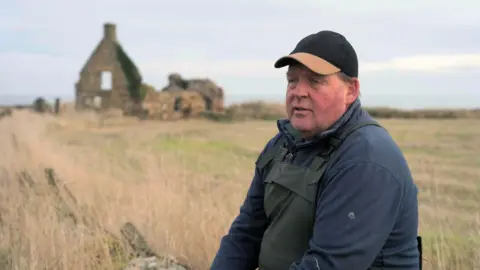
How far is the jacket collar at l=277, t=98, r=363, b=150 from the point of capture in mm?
2471

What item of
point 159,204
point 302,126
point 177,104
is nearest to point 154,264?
point 159,204

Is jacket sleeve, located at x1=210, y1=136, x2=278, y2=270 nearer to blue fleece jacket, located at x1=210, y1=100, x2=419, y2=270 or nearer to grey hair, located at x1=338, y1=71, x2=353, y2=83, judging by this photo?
blue fleece jacket, located at x1=210, y1=100, x2=419, y2=270

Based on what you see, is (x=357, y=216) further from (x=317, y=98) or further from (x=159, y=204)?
(x=159, y=204)

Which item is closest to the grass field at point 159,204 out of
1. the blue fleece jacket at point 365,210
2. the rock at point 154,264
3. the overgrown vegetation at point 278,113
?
the rock at point 154,264

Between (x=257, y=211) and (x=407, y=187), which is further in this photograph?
(x=257, y=211)

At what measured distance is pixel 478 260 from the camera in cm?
371

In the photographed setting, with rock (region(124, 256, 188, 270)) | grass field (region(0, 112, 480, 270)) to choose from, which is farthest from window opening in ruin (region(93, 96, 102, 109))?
rock (region(124, 256, 188, 270))

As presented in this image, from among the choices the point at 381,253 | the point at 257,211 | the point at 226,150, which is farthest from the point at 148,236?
the point at 226,150

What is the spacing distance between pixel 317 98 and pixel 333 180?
0.40 metres

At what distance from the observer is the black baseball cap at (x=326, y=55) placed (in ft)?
8.06

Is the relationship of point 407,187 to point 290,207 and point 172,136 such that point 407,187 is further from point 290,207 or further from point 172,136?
point 172,136

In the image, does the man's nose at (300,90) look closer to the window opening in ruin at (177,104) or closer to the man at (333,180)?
the man at (333,180)

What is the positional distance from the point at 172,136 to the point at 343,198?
16.9m

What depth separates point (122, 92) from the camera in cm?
3002
